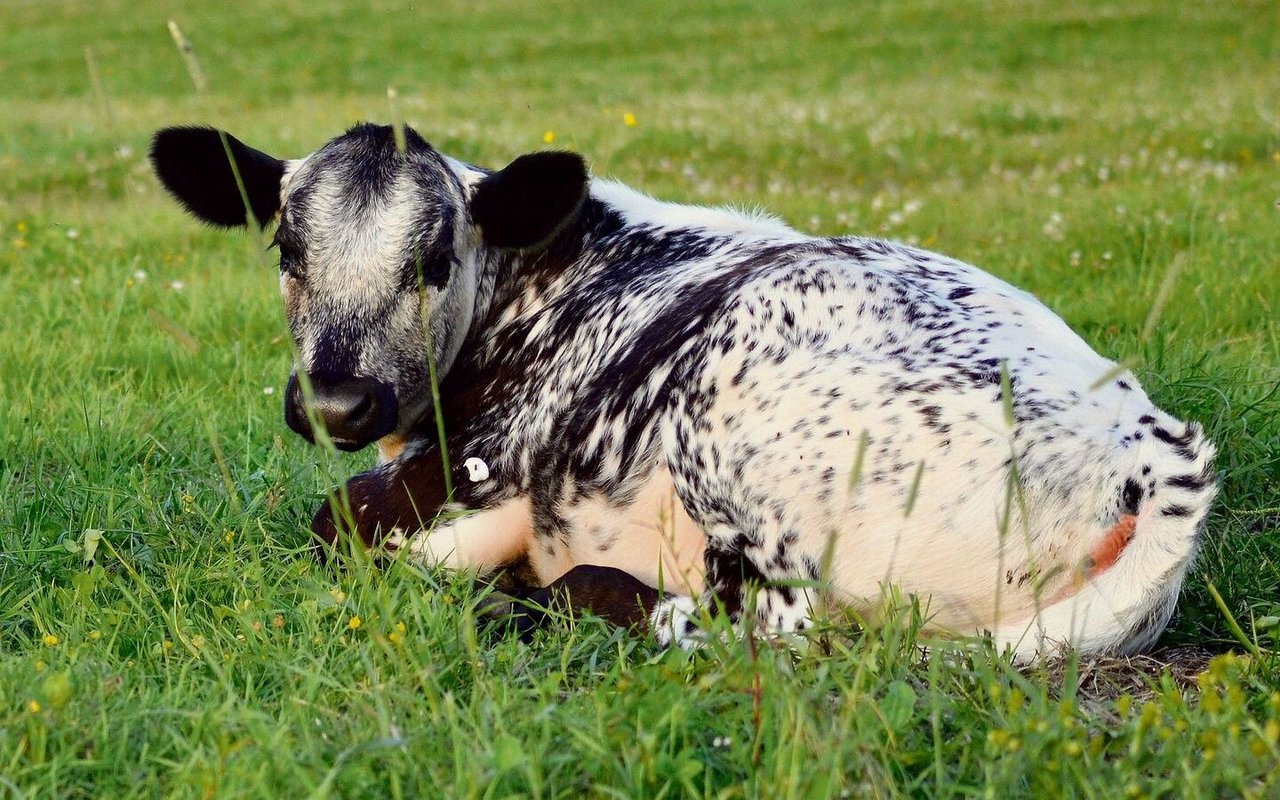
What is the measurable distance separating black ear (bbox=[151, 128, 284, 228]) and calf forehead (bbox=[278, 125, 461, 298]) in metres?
0.27

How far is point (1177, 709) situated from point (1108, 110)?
1507 cm

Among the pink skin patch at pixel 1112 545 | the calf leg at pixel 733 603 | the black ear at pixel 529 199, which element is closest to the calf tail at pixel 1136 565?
the pink skin patch at pixel 1112 545

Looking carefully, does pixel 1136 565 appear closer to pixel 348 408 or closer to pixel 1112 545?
pixel 1112 545

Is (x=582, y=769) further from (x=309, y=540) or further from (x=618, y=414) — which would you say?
(x=309, y=540)

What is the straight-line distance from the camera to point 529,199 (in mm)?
5328

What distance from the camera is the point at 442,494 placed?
4844 millimetres

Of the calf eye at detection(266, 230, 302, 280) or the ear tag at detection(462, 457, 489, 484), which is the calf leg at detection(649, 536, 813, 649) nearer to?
the ear tag at detection(462, 457, 489, 484)

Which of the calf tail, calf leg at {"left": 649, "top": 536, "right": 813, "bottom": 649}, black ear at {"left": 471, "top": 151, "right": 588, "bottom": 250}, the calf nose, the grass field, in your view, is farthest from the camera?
black ear at {"left": 471, "top": 151, "right": 588, "bottom": 250}

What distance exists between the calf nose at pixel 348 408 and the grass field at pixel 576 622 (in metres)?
0.32

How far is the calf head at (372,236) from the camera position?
4.79 m

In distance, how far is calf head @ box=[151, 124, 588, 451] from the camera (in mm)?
4789

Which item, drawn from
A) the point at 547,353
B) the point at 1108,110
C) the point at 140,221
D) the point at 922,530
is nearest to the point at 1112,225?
the point at 547,353

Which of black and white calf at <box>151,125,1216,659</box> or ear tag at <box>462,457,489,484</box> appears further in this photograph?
ear tag at <box>462,457,489,484</box>

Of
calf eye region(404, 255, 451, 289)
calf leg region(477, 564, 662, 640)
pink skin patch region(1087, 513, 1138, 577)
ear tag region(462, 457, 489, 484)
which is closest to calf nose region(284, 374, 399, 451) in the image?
ear tag region(462, 457, 489, 484)
